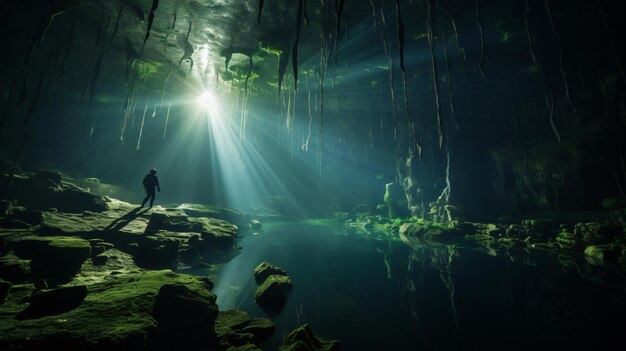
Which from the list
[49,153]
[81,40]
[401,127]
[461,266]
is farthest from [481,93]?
[49,153]

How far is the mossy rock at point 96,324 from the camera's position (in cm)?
387

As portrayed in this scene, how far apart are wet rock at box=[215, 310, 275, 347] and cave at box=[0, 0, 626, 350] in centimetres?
5

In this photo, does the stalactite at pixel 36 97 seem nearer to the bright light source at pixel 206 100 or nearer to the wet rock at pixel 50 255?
the wet rock at pixel 50 255

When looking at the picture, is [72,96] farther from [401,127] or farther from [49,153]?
[401,127]

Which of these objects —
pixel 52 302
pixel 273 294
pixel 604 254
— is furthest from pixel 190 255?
pixel 604 254

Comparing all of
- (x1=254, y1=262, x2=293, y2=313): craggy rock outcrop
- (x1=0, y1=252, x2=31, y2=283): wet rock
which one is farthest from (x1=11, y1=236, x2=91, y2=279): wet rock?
(x1=254, y1=262, x2=293, y2=313): craggy rock outcrop

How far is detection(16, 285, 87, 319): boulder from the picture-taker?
15.5ft

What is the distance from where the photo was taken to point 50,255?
24.0ft

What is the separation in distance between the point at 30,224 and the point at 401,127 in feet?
108

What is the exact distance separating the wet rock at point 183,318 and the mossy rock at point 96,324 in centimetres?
12

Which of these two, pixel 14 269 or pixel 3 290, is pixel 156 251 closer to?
pixel 14 269

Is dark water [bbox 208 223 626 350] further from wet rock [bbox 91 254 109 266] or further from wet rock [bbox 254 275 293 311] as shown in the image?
wet rock [bbox 91 254 109 266]

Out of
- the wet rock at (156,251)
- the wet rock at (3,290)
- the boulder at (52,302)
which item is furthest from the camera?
the wet rock at (156,251)

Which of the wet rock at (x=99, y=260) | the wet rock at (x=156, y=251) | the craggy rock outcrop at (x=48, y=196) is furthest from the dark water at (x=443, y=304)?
the craggy rock outcrop at (x=48, y=196)
